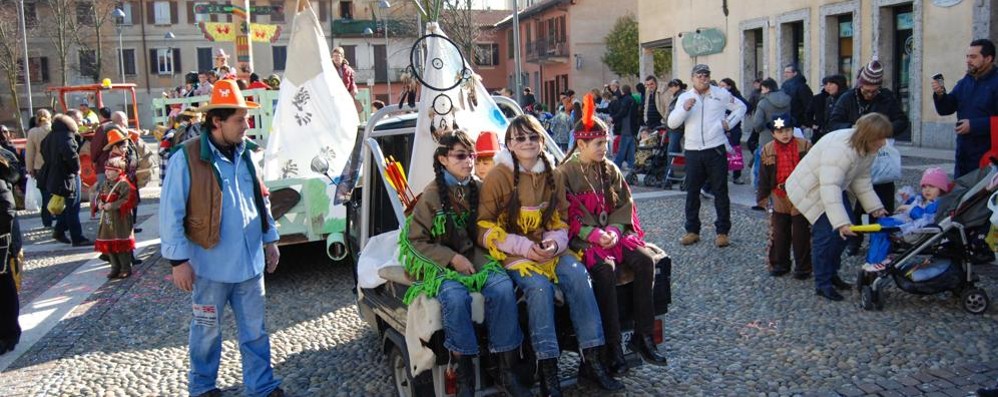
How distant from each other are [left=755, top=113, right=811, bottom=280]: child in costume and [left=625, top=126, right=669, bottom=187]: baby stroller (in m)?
6.10

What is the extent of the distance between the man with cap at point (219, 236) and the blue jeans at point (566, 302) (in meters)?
1.66

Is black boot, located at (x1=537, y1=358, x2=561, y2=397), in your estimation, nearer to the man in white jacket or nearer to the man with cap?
the man with cap

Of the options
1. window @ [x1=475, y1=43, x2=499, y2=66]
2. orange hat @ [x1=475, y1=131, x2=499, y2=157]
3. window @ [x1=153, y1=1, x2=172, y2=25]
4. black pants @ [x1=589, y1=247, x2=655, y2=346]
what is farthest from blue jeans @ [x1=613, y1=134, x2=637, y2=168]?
window @ [x1=153, y1=1, x2=172, y2=25]

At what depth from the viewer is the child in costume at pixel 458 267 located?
378 cm

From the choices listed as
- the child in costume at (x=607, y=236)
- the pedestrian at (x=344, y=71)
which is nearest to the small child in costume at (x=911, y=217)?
the child in costume at (x=607, y=236)

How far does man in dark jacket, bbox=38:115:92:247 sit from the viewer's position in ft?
34.5

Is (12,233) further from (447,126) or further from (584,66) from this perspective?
(584,66)

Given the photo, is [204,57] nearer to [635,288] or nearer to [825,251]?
[825,251]

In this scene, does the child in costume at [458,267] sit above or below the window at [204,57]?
below

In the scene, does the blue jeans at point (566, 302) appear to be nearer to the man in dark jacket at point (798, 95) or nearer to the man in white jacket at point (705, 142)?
the man in white jacket at point (705, 142)

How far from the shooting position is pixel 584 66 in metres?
45.2

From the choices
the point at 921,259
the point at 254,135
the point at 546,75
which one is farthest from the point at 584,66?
the point at 921,259

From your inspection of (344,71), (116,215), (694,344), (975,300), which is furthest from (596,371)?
(344,71)

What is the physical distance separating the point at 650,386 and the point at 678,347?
0.75 meters
